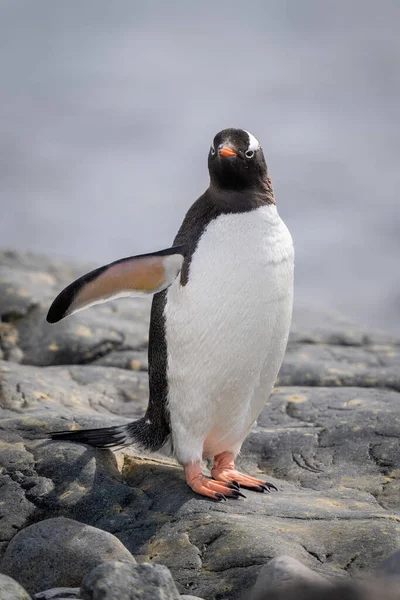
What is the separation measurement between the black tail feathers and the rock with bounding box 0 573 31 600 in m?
1.11

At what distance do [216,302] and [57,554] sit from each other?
0.98 m

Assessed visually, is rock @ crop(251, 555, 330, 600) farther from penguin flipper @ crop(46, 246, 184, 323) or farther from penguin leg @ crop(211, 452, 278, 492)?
penguin flipper @ crop(46, 246, 184, 323)

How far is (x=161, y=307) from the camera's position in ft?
10.2

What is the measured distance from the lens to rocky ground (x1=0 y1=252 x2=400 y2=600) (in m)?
2.52

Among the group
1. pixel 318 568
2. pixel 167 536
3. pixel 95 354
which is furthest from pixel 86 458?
pixel 95 354

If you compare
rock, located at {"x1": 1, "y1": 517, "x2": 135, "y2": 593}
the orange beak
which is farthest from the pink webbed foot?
the orange beak

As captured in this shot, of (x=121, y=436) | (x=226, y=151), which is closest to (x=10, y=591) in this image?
(x=121, y=436)

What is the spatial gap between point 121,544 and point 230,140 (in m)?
1.41

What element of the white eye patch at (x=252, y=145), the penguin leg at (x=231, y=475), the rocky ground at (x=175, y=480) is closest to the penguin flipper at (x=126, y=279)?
the white eye patch at (x=252, y=145)

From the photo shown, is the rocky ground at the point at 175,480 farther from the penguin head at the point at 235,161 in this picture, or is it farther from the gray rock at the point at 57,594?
the penguin head at the point at 235,161

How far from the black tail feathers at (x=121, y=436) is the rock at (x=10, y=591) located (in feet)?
3.65

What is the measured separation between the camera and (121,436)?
322 cm

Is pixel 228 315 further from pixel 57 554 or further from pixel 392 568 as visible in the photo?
pixel 392 568

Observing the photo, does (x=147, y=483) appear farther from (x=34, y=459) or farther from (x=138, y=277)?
(x=138, y=277)
